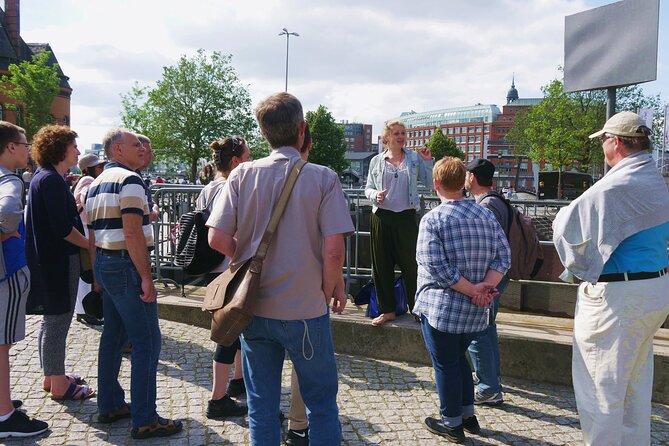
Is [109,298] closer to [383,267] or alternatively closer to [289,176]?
[289,176]

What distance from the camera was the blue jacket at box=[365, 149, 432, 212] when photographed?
5.39m

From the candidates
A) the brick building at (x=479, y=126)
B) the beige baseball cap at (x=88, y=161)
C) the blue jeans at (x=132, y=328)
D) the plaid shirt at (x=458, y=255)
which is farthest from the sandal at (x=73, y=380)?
the brick building at (x=479, y=126)

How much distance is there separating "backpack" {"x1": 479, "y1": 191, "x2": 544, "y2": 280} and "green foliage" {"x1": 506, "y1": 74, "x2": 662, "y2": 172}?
40060 mm

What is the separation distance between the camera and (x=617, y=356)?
3.08 metres

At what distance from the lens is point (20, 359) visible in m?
5.38

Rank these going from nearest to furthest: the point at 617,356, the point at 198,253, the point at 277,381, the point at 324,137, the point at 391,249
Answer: the point at 277,381, the point at 617,356, the point at 198,253, the point at 391,249, the point at 324,137

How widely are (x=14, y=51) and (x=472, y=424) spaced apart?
61.3 metres

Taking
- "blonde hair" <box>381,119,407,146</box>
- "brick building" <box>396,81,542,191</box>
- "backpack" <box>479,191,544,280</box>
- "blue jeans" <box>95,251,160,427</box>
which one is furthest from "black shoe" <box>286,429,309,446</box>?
"brick building" <box>396,81,542,191</box>


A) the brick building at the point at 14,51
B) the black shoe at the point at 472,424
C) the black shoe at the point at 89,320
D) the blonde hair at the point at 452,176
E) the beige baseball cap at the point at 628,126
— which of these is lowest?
the black shoe at the point at 472,424

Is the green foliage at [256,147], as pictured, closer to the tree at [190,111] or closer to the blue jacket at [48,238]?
the tree at [190,111]

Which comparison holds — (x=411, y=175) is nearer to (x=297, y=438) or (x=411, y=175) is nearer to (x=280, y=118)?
(x=297, y=438)

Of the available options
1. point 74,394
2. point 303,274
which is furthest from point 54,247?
point 303,274

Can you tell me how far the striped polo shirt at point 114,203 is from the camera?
3482mm

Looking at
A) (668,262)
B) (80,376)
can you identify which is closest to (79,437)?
(80,376)
